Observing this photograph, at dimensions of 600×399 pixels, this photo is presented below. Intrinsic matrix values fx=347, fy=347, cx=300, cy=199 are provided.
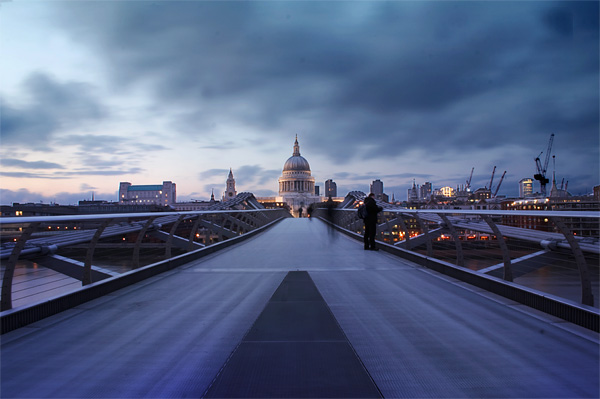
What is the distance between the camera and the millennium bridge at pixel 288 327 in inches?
90.1

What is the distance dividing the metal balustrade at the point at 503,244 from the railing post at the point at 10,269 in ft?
16.6

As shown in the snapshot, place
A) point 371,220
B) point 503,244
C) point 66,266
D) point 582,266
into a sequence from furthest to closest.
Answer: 1. point 371,220
2. point 66,266
3. point 503,244
4. point 582,266

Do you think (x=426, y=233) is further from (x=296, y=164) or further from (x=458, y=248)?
(x=296, y=164)

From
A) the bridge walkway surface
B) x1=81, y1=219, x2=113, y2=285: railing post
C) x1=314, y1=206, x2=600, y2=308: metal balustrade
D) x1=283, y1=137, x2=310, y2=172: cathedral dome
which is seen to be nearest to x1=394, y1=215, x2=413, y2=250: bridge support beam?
x1=314, y1=206, x2=600, y2=308: metal balustrade

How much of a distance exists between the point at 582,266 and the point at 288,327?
296cm

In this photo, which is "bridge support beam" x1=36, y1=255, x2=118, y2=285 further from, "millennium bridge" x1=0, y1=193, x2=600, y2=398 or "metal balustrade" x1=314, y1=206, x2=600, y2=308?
"metal balustrade" x1=314, y1=206, x2=600, y2=308

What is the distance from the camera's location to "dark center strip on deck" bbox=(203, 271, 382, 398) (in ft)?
7.20

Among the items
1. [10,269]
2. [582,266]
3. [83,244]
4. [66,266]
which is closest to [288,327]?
[10,269]

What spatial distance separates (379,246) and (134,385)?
860cm

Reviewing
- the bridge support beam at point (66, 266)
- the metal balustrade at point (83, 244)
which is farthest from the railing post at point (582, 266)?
the bridge support beam at point (66, 266)

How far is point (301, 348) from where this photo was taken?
9.26 ft

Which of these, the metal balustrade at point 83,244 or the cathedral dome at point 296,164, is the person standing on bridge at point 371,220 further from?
the cathedral dome at point 296,164

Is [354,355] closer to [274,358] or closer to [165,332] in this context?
[274,358]

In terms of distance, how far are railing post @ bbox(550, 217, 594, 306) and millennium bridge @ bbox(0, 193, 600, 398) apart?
0.01 m
